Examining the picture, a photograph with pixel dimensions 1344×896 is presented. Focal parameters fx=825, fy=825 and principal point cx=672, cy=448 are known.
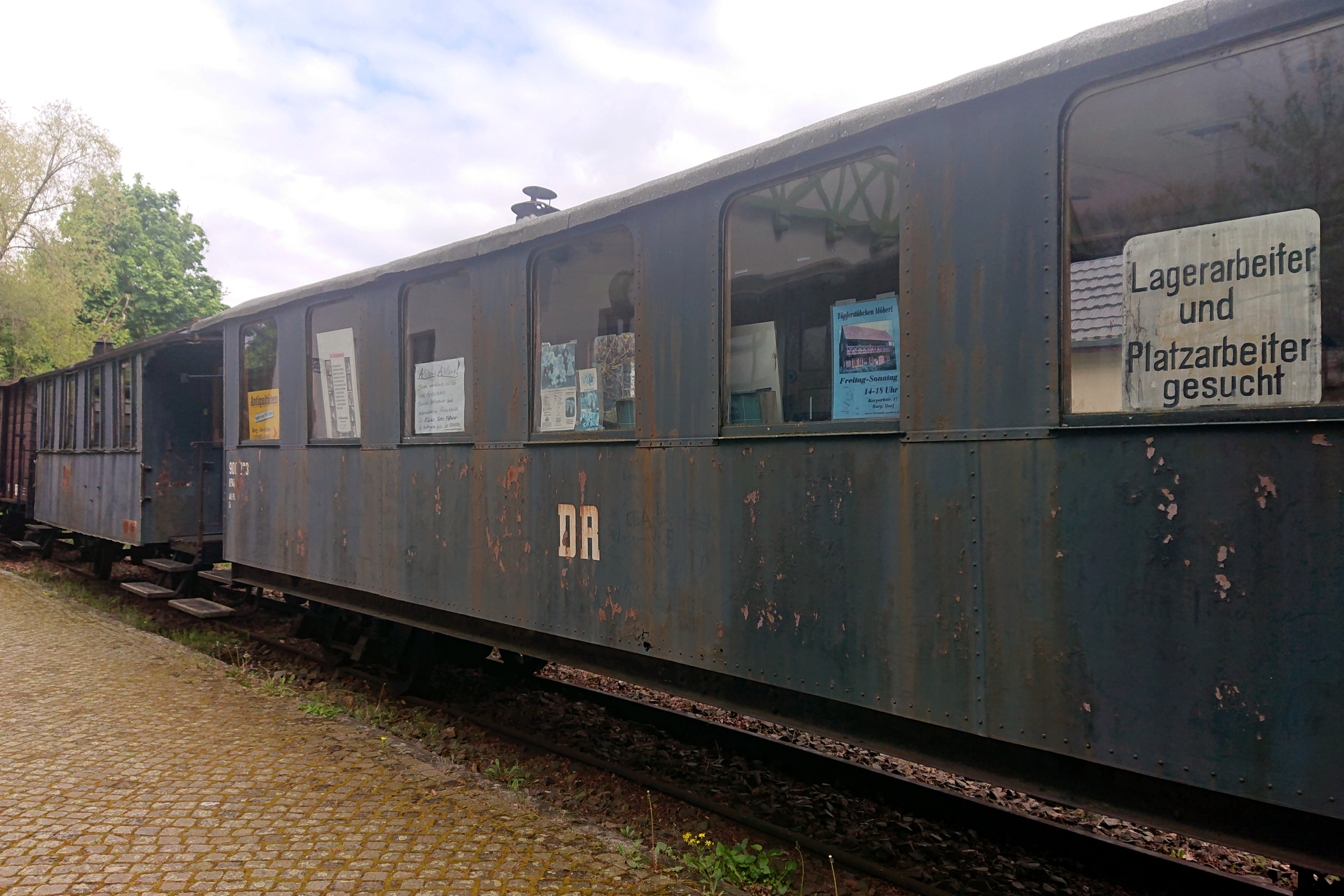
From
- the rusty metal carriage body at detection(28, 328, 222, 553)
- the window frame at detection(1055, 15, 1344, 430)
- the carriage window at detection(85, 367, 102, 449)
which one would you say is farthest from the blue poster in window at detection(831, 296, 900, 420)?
the carriage window at detection(85, 367, 102, 449)

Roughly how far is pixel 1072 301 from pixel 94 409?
13.0 metres

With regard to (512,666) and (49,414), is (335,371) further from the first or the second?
(49,414)

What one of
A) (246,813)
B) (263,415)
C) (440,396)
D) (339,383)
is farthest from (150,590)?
(246,813)

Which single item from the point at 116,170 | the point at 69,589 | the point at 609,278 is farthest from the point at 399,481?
the point at 116,170

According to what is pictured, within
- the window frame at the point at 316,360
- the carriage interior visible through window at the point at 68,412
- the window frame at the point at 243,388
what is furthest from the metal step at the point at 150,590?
the window frame at the point at 316,360

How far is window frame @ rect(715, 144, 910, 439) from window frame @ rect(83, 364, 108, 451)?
415 inches

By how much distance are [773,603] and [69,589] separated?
38.8 feet

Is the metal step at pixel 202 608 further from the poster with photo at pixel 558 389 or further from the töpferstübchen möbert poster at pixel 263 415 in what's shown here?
the poster with photo at pixel 558 389

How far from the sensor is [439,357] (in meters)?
5.51

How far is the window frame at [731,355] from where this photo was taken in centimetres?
316

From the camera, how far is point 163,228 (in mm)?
40031

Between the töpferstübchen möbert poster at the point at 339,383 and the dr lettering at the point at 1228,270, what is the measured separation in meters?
5.20

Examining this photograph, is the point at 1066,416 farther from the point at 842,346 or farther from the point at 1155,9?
the point at 1155,9

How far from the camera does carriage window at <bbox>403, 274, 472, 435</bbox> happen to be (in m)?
5.28
